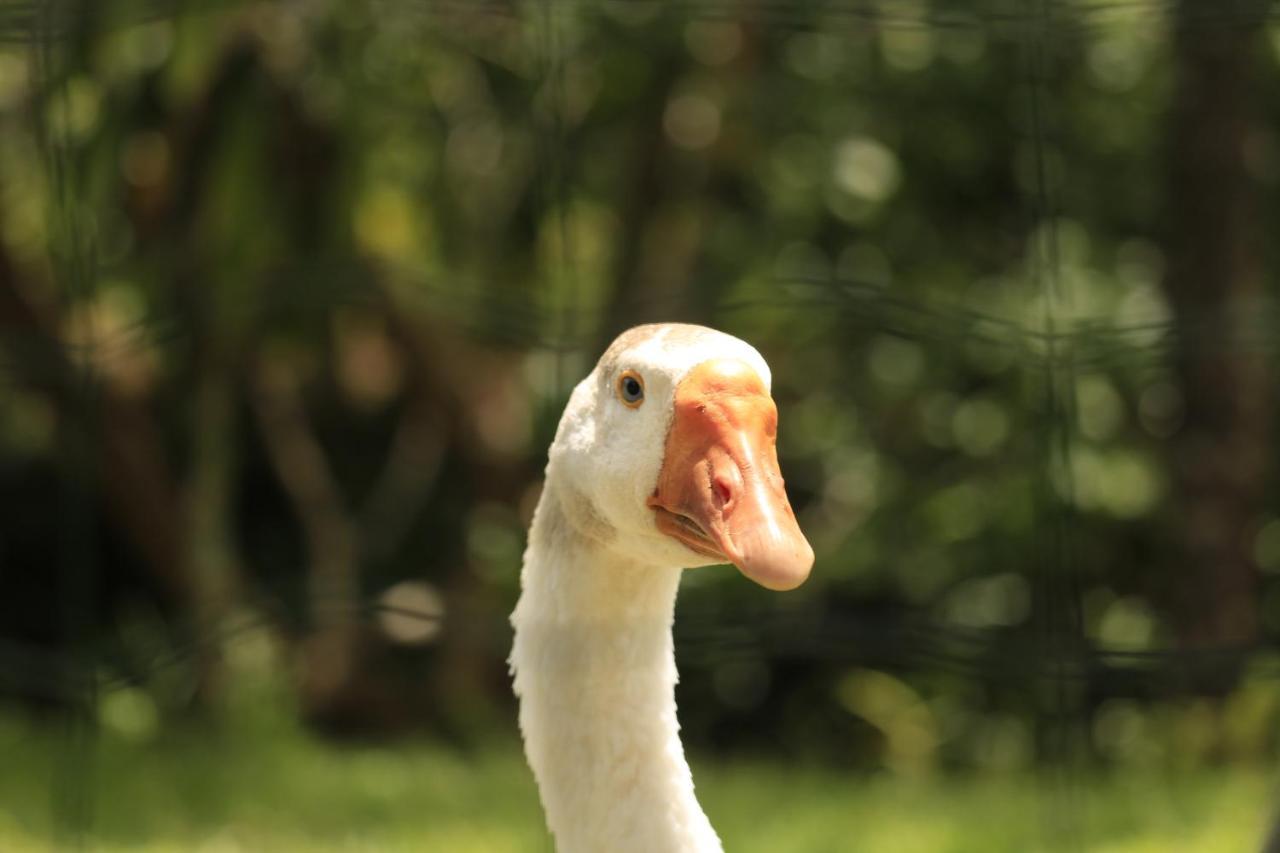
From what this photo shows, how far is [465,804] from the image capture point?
261 centimetres

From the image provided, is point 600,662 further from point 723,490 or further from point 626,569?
point 723,490

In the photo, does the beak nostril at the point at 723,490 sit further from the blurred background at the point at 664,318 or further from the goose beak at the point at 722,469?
the blurred background at the point at 664,318

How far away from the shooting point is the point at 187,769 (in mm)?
2887

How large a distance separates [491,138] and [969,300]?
1044 millimetres

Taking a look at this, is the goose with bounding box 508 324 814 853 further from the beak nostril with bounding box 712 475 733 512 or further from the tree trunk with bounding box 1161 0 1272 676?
the tree trunk with bounding box 1161 0 1272 676

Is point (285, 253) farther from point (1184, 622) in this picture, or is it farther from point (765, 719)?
point (1184, 622)

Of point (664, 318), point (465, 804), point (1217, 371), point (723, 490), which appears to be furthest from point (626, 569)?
point (1217, 371)

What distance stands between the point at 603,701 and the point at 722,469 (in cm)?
26

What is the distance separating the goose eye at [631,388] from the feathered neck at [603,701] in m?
0.11

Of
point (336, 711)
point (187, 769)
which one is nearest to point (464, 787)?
point (187, 769)

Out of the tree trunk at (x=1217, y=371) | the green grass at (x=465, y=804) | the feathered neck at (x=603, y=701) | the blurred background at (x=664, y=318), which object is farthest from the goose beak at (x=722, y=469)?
the tree trunk at (x=1217, y=371)

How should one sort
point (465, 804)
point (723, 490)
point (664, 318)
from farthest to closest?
1. point (664, 318)
2. point (465, 804)
3. point (723, 490)

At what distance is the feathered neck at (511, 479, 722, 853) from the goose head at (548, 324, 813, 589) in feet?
0.11

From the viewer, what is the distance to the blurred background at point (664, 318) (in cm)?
303
